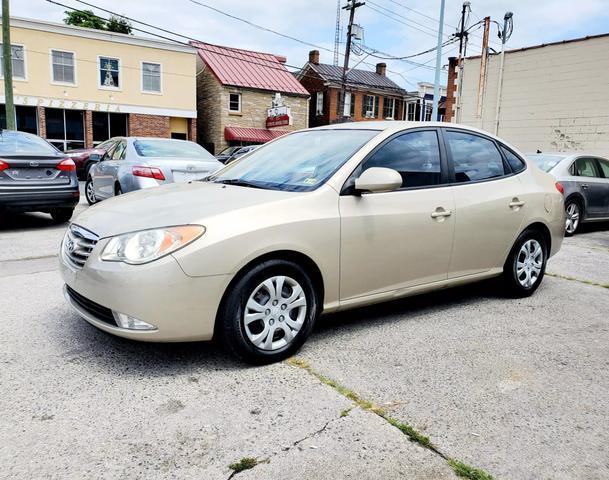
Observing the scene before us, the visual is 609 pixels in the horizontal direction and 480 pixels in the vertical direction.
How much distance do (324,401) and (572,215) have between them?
27.0 feet

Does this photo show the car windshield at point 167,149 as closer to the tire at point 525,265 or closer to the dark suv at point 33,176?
the dark suv at point 33,176

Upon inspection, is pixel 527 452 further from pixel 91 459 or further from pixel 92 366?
pixel 92 366

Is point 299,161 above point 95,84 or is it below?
below

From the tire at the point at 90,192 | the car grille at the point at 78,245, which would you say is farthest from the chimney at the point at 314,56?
the car grille at the point at 78,245

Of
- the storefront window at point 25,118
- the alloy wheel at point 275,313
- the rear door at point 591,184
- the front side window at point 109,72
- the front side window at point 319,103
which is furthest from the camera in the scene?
the front side window at point 319,103

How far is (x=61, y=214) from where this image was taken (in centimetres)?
887

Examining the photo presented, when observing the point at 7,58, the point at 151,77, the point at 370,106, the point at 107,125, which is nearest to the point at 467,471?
the point at 7,58

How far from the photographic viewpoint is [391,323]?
13.9 ft

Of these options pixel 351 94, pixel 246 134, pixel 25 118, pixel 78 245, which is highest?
pixel 351 94

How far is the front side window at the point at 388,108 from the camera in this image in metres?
41.0

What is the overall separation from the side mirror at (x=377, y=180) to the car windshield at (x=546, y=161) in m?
6.72

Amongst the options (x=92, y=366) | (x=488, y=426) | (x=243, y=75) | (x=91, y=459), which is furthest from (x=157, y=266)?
(x=243, y=75)

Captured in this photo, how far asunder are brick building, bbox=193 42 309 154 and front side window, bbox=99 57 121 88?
5512mm

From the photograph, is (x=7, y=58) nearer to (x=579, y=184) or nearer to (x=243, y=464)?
(x=579, y=184)
